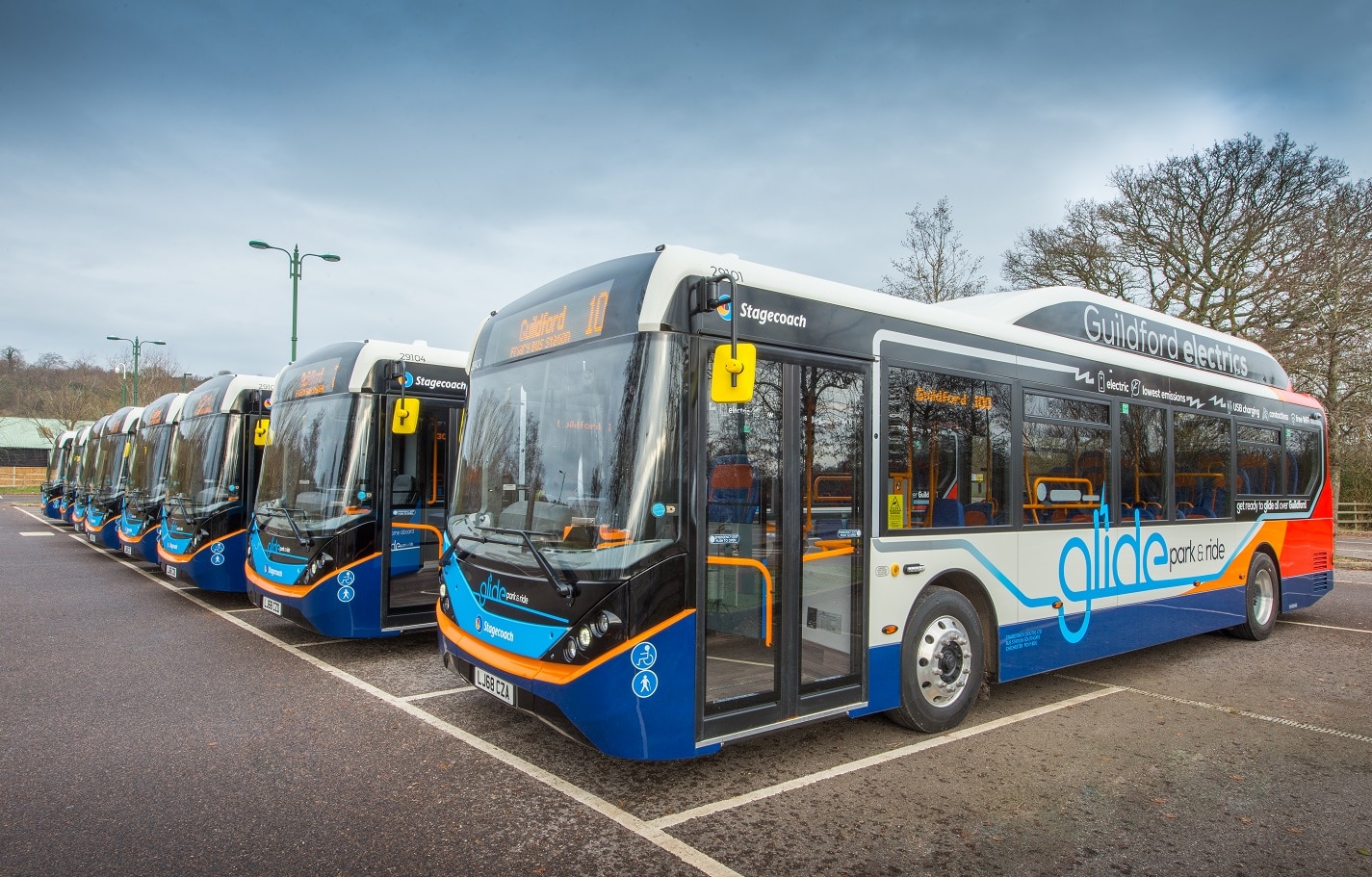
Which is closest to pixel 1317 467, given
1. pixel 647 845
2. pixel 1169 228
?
pixel 647 845

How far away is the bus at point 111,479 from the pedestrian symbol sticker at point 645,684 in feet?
48.4

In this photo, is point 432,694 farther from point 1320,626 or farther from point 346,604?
point 1320,626

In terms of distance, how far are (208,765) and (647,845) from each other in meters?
2.78

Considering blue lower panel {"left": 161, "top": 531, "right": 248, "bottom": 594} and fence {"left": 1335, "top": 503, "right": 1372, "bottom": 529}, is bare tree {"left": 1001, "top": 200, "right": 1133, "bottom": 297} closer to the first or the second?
fence {"left": 1335, "top": 503, "right": 1372, "bottom": 529}

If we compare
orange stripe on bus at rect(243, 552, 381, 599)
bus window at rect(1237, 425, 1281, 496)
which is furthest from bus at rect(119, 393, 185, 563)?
bus window at rect(1237, 425, 1281, 496)

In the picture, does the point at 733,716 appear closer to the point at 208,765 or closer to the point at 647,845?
the point at 647,845

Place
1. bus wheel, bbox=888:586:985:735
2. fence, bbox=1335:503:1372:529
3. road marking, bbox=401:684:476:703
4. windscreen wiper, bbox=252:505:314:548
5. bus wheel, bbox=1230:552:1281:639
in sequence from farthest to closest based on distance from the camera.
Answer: fence, bbox=1335:503:1372:529, bus wheel, bbox=1230:552:1281:639, windscreen wiper, bbox=252:505:314:548, road marking, bbox=401:684:476:703, bus wheel, bbox=888:586:985:735

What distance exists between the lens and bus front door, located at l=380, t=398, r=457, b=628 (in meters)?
7.80

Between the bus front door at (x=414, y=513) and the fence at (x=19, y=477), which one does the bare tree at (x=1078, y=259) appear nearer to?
the bus front door at (x=414, y=513)

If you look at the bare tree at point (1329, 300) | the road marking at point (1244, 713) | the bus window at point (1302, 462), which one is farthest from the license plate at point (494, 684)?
the bare tree at point (1329, 300)

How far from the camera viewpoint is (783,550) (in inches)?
183

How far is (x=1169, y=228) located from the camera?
76.5 ft

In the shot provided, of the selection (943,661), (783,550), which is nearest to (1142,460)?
(943,661)

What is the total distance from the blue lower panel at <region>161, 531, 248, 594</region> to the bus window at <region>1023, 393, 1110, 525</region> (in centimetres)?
914
